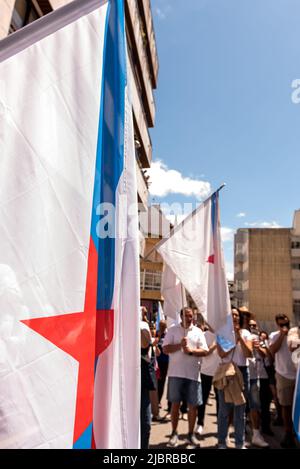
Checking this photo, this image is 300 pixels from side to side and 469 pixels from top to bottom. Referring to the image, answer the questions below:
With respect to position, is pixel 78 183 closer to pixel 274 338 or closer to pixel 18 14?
pixel 274 338

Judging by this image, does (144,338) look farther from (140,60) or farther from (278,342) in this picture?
(140,60)

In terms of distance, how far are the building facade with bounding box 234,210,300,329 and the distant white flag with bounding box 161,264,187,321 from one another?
46836 mm

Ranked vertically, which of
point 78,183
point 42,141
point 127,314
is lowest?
point 127,314

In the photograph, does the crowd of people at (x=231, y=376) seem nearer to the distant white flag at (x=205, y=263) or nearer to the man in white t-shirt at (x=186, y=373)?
the man in white t-shirt at (x=186, y=373)

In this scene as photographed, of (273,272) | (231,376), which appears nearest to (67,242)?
(231,376)

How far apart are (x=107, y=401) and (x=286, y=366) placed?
14.1ft

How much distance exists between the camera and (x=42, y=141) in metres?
1.84

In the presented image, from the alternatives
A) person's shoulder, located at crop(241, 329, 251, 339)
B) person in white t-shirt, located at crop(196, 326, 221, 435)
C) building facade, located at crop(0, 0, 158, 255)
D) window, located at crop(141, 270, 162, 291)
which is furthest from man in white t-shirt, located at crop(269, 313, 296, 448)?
window, located at crop(141, 270, 162, 291)

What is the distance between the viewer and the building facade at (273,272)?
49344 mm

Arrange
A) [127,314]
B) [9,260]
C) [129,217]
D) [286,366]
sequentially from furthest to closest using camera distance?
1. [286,366]
2. [129,217]
3. [127,314]
4. [9,260]

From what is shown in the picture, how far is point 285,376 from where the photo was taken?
517 cm

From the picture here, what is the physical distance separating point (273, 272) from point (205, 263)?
4884cm

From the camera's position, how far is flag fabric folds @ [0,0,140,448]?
1.55 meters
